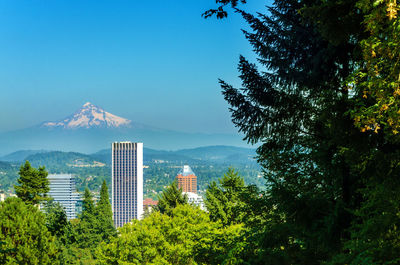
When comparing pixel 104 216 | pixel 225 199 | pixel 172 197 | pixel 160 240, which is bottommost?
pixel 104 216

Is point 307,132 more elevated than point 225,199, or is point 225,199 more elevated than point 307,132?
point 307,132

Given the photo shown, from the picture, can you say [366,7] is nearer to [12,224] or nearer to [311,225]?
[311,225]

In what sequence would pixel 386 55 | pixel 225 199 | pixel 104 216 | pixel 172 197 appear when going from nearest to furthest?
pixel 386 55 < pixel 225 199 < pixel 172 197 < pixel 104 216

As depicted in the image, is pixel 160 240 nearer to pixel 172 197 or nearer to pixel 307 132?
pixel 172 197

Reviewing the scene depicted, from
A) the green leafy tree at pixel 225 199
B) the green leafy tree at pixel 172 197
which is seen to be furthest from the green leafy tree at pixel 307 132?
the green leafy tree at pixel 172 197

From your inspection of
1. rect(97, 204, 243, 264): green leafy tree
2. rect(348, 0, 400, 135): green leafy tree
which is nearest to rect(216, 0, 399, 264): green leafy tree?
rect(348, 0, 400, 135): green leafy tree

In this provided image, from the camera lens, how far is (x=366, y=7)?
3.54 m

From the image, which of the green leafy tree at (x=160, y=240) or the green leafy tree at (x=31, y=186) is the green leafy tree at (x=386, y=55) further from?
the green leafy tree at (x=31, y=186)

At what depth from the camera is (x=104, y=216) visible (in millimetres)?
46500

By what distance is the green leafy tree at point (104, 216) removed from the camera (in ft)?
152

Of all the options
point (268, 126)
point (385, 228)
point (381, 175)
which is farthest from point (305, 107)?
point (385, 228)

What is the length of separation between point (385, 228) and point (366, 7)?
2278mm

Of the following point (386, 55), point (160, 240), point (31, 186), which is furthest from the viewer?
point (31, 186)

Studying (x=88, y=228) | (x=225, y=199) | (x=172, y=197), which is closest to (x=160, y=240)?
(x=225, y=199)
